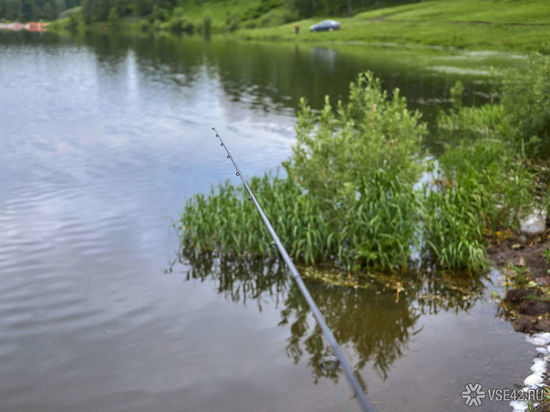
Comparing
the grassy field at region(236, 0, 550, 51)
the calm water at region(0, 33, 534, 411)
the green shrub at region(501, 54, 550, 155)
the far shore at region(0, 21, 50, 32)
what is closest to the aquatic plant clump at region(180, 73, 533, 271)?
the calm water at region(0, 33, 534, 411)

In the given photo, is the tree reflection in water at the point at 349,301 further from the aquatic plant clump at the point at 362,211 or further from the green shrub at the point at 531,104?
the green shrub at the point at 531,104

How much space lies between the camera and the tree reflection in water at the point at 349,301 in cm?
959

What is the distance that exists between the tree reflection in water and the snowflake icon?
1.21 meters

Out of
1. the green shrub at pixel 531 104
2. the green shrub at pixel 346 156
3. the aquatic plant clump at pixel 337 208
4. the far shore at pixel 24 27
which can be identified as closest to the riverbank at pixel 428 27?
the green shrub at pixel 531 104

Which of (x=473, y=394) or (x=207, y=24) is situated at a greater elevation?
(x=207, y=24)

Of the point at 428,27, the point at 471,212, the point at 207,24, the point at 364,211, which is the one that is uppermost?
the point at 207,24

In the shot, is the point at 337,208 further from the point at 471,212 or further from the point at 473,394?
the point at 473,394

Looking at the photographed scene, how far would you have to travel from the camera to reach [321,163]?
12977 mm

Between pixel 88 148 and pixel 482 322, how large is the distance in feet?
60.2

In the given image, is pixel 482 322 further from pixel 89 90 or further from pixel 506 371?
pixel 89 90

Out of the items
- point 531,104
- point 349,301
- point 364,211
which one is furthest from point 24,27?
point 349,301

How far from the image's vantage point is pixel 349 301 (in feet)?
36.3
